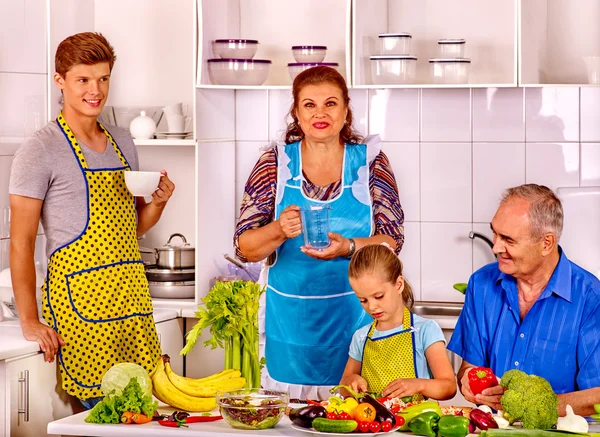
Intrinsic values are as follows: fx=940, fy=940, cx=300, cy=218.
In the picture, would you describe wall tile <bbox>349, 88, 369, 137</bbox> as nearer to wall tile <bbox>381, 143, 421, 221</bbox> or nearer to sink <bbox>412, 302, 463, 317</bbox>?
wall tile <bbox>381, 143, 421, 221</bbox>

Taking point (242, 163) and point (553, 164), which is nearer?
point (553, 164)

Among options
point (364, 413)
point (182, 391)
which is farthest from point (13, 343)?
point (364, 413)

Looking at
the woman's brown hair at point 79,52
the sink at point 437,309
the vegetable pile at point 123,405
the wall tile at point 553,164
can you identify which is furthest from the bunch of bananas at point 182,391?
the wall tile at point 553,164

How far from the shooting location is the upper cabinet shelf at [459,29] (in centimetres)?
393

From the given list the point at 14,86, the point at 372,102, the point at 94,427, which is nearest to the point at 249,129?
the point at 372,102

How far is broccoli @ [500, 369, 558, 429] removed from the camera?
1.99 m

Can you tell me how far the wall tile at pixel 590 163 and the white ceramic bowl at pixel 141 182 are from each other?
75.7 inches

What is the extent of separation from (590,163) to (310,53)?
1.25 metres

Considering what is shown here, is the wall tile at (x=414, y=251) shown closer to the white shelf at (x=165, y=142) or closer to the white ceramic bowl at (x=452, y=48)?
the white ceramic bowl at (x=452, y=48)

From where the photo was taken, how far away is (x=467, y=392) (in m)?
2.24

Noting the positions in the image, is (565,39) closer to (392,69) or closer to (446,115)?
(446,115)

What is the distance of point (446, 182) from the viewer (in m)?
4.05

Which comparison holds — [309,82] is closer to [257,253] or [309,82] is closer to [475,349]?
[257,253]

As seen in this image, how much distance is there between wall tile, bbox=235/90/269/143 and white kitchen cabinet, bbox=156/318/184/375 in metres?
0.94
